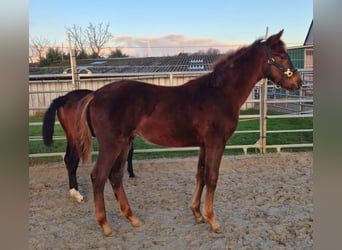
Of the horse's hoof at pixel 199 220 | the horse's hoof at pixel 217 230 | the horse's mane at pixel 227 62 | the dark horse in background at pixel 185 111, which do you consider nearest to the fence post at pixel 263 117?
the dark horse in background at pixel 185 111

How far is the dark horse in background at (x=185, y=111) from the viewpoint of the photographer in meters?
2.53

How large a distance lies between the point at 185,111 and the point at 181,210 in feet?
3.64

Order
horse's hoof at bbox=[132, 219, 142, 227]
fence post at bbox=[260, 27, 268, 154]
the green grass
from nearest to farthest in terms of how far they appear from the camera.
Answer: horse's hoof at bbox=[132, 219, 142, 227] → fence post at bbox=[260, 27, 268, 154] → the green grass

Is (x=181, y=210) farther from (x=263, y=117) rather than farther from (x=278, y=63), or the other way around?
(x=263, y=117)

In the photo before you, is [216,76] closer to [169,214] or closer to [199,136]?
[199,136]

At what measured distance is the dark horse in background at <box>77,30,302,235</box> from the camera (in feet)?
8.29

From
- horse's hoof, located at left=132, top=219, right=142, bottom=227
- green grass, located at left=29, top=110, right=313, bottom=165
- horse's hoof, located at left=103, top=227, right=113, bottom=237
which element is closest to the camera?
horse's hoof, located at left=103, top=227, right=113, bottom=237

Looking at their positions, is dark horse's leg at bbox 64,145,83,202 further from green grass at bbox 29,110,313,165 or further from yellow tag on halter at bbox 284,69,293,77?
yellow tag on halter at bbox 284,69,293,77

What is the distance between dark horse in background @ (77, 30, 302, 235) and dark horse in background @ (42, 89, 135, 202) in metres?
0.95

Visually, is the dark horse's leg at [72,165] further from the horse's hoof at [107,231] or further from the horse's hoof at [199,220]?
the horse's hoof at [199,220]

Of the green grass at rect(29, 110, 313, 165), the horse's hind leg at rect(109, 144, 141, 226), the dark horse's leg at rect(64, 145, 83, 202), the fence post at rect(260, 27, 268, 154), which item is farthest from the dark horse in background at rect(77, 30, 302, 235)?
the green grass at rect(29, 110, 313, 165)

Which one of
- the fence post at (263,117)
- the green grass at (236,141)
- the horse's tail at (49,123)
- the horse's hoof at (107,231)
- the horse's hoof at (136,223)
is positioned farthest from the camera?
the green grass at (236,141)

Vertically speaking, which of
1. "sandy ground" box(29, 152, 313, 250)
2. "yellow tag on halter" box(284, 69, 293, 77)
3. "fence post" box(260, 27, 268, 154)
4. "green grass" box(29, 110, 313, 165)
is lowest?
"sandy ground" box(29, 152, 313, 250)
